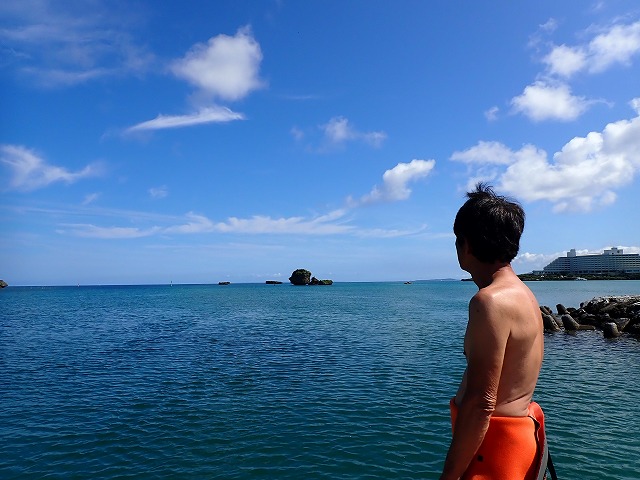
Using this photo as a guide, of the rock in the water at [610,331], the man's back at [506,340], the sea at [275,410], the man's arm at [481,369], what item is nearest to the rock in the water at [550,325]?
the rock in the water at [610,331]

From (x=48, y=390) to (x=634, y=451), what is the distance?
22486mm

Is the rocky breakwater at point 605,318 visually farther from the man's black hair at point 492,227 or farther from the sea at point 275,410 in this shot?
the man's black hair at point 492,227

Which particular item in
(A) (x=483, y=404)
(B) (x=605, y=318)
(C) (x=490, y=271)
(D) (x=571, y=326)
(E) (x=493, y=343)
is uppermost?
(C) (x=490, y=271)

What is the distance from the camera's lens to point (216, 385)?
2022 centimetres

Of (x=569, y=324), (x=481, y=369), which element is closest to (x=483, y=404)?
(x=481, y=369)

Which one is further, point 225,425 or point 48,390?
point 48,390

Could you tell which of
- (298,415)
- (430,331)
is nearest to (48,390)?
(298,415)

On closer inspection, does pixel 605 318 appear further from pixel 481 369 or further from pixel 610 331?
pixel 481 369

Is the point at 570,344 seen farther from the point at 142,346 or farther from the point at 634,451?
the point at 142,346

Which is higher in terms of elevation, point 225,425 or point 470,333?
point 470,333

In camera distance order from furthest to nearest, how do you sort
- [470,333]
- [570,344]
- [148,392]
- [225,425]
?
[570,344] < [148,392] < [225,425] < [470,333]

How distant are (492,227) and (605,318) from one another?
162 feet

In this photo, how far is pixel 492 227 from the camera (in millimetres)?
3529

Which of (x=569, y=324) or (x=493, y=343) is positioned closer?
(x=493, y=343)
